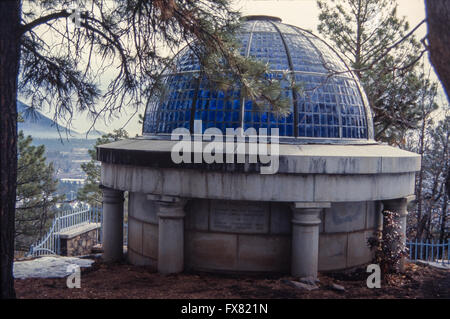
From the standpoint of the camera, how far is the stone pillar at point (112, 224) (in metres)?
11.5

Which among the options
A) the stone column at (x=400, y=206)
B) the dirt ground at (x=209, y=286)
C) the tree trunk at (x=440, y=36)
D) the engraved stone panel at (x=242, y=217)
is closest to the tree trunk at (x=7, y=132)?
the dirt ground at (x=209, y=286)

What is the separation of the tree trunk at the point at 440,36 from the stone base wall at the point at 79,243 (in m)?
13.4

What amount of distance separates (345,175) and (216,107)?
3700mm

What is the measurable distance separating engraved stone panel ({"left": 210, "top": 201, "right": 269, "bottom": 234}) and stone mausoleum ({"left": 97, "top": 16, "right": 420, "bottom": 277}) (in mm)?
24

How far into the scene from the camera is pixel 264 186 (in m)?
8.85

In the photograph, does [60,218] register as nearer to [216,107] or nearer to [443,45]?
[216,107]

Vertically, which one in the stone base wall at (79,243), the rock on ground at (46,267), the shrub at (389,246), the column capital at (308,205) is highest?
the column capital at (308,205)

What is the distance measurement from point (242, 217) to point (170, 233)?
1.73 metres

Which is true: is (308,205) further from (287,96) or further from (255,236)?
(287,96)

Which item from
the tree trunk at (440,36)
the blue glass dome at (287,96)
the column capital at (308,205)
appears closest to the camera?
the tree trunk at (440,36)

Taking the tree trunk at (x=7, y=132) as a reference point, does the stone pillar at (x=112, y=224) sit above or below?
below
